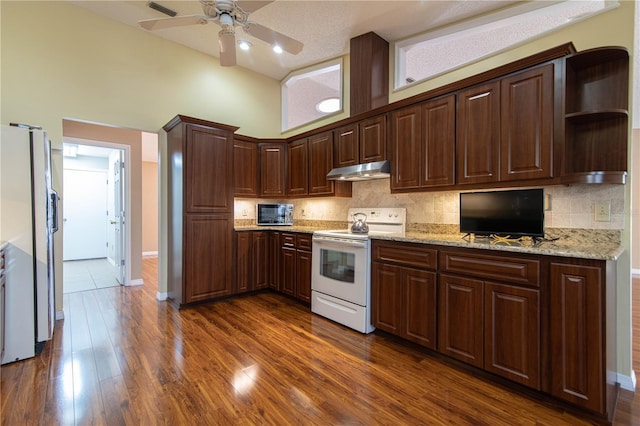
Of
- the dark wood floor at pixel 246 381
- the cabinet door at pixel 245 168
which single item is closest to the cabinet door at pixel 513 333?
the dark wood floor at pixel 246 381

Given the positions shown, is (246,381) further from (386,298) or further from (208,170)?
(208,170)

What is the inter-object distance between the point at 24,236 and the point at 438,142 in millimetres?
3506

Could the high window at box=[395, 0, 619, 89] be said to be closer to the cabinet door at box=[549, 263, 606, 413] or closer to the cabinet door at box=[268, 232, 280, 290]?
the cabinet door at box=[549, 263, 606, 413]

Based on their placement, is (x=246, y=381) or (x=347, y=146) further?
(x=347, y=146)

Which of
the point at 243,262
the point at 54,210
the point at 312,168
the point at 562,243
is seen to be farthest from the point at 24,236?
the point at 562,243

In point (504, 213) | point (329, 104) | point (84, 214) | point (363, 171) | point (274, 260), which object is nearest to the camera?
point (504, 213)

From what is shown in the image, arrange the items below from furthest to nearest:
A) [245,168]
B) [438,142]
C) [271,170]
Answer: [271,170], [245,168], [438,142]

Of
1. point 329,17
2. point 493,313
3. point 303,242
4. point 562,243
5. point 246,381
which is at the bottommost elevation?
point 246,381

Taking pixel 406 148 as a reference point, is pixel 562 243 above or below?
below

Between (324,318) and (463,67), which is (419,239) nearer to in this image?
(324,318)

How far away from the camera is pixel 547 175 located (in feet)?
6.87

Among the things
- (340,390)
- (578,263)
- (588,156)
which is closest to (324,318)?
(340,390)

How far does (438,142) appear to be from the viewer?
8.81 ft

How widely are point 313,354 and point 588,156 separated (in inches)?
101
